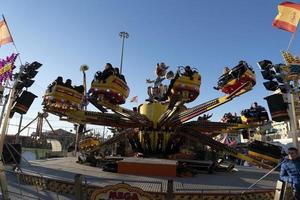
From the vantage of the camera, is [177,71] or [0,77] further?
[177,71]

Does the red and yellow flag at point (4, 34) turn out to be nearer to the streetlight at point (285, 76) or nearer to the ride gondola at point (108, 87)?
the ride gondola at point (108, 87)

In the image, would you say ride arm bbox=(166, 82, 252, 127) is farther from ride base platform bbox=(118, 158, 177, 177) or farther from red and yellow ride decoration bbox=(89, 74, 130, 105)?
ride base platform bbox=(118, 158, 177, 177)

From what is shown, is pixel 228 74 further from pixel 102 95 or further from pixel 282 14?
pixel 102 95

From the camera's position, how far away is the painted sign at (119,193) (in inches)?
250

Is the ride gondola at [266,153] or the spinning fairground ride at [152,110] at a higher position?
the spinning fairground ride at [152,110]

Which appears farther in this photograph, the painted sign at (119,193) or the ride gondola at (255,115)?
the ride gondola at (255,115)

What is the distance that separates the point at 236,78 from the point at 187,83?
294cm

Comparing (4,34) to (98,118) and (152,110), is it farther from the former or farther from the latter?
(152,110)

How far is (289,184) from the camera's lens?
26.3 feet

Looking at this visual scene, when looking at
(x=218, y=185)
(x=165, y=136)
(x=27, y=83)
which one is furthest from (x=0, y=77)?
(x=218, y=185)

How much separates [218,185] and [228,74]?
7881 mm

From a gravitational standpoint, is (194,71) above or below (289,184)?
above

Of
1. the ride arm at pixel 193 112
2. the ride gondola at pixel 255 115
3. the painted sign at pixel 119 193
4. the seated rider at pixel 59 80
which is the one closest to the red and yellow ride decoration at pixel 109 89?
the seated rider at pixel 59 80

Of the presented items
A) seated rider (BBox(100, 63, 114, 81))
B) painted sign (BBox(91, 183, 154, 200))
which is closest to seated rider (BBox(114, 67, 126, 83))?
seated rider (BBox(100, 63, 114, 81))
